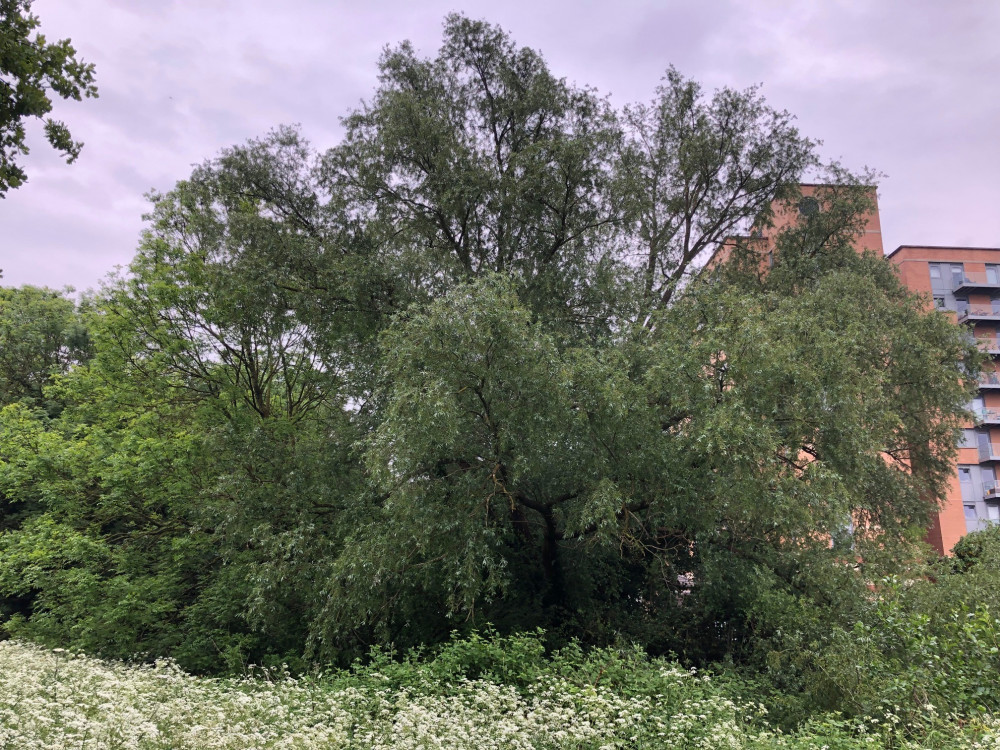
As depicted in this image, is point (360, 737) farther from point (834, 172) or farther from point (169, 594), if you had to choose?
point (834, 172)

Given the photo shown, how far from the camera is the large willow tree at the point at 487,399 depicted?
1011 cm

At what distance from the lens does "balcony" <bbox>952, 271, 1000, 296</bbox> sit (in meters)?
52.7

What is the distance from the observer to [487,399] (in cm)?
1033

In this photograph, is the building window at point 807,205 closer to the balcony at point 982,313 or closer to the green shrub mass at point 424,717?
the green shrub mass at point 424,717

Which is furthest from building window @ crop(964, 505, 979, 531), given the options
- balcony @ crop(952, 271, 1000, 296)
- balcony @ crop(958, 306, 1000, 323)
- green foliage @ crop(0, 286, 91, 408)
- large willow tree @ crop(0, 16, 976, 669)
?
green foliage @ crop(0, 286, 91, 408)

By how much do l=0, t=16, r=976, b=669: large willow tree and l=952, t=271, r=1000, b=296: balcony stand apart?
44923mm

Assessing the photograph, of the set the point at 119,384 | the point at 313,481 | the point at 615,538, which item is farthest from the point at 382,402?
the point at 119,384

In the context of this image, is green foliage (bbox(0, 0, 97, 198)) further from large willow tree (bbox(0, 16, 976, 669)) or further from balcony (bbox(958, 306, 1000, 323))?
balcony (bbox(958, 306, 1000, 323))

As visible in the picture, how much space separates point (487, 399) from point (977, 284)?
5632 cm

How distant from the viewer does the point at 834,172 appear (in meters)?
16.1

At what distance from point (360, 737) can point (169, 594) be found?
11411mm

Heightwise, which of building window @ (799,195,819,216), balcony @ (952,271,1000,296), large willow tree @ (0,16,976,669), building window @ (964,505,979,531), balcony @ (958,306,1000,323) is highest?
balcony @ (952,271,1000,296)

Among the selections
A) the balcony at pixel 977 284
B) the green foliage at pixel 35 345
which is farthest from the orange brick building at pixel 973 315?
the green foliage at pixel 35 345

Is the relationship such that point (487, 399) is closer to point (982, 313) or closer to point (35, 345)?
point (35, 345)
